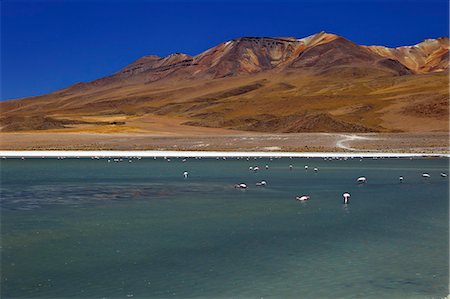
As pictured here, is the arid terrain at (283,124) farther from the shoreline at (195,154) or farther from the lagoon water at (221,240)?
the lagoon water at (221,240)

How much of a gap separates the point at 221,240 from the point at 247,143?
61804mm

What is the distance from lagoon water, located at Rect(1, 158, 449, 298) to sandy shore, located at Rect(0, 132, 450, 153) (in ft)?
126

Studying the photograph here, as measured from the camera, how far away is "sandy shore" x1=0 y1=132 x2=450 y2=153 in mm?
75688

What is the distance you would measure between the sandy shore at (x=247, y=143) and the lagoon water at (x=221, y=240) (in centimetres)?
3831

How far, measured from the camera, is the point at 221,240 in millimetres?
19453

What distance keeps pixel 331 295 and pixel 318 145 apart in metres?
66.0

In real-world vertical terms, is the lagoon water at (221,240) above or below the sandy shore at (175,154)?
below

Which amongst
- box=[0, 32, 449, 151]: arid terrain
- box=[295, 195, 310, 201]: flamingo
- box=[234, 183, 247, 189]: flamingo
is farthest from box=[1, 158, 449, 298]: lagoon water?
box=[0, 32, 449, 151]: arid terrain

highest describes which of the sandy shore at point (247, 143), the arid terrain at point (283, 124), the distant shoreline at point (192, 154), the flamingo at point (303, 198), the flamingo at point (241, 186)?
the arid terrain at point (283, 124)

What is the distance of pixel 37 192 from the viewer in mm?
32375

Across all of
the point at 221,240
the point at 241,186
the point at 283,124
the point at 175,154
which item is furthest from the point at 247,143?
the point at 221,240

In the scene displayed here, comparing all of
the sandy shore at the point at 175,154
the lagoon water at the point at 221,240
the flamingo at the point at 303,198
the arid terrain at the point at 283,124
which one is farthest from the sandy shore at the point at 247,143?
the flamingo at the point at 303,198

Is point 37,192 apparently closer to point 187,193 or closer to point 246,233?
point 187,193

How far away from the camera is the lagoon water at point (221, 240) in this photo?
47.1 ft
